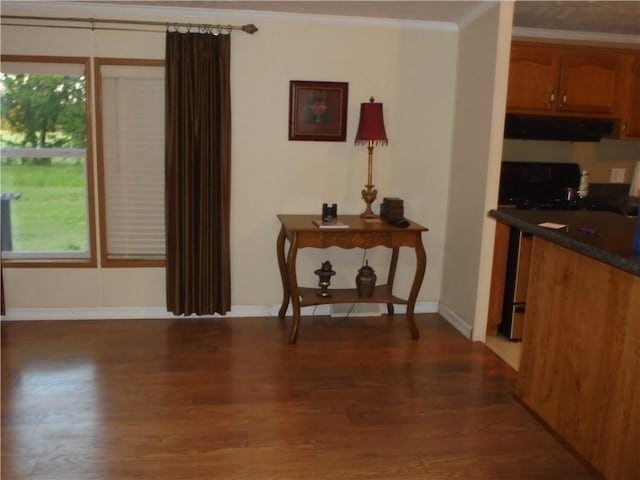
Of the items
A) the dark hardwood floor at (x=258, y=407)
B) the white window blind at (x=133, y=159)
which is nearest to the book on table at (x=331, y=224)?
the dark hardwood floor at (x=258, y=407)

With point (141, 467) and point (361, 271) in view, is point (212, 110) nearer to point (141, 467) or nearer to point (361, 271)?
point (361, 271)

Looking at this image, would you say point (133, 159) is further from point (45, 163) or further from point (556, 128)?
point (556, 128)

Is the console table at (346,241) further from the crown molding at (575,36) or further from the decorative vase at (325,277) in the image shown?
the crown molding at (575,36)

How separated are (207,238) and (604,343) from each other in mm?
2516

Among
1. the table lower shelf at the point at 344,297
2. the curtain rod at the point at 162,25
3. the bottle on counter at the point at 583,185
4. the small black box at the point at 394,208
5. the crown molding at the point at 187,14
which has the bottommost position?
the table lower shelf at the point at 344,297

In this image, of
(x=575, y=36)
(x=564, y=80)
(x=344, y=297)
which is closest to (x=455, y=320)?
(x=344, y=297)

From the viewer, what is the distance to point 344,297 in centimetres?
373

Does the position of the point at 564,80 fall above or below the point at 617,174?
above

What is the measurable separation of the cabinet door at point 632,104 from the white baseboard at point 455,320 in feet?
6.02

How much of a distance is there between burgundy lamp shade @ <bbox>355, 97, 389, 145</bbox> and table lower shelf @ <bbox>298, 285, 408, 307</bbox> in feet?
3.45

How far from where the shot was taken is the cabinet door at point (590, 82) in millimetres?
3973

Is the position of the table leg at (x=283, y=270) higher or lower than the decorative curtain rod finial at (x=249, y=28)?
lower

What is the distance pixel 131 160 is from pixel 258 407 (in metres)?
2.01

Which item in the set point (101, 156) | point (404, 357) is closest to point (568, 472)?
point (404, 357)
